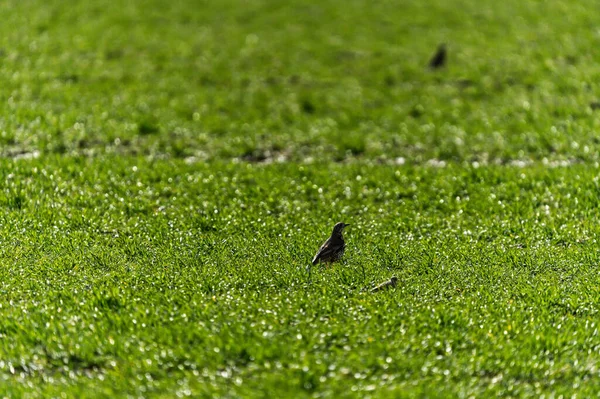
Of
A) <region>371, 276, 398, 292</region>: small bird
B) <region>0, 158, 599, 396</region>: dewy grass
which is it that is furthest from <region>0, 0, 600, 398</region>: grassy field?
<region>371, 276, 398, 292</region>: small bird

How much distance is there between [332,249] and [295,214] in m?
2.27

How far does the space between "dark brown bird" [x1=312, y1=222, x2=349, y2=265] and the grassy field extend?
0.27 m

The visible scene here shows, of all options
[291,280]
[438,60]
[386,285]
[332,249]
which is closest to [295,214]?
[332,249]

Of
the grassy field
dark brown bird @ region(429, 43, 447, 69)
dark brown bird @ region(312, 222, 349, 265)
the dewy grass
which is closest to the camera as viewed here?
the dewy grass

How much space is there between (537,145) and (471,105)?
3716 millimetres

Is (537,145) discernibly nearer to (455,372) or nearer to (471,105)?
(471,105)

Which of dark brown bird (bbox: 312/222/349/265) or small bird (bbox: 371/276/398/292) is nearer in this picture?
small bird (bbox: 371/276/398/292)

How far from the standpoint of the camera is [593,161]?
15.1 m

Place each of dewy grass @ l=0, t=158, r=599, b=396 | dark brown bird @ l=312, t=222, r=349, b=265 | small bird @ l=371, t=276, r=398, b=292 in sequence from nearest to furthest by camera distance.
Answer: dewy grass @ l=0, t=158, r=599, b=396
small bird @ l=371, t=276, r=398, b=292
dark brown bird @ l=312, t=222, r=349, b=265

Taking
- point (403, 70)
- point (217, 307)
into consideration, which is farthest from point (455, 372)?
point (403, 70)

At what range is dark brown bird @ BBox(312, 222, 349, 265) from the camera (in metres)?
10.8

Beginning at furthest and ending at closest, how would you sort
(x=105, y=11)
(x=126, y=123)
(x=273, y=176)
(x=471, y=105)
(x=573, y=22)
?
(x=105, y=11) < (x=573, y=22) < (x=471, y=105) < (x=126, y=123) < (x=273, y=176)

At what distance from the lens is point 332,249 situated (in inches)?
426

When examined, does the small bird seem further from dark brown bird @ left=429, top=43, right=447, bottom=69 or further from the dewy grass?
dark brown bird @ left=429, top=43, right=447, bottom=69
